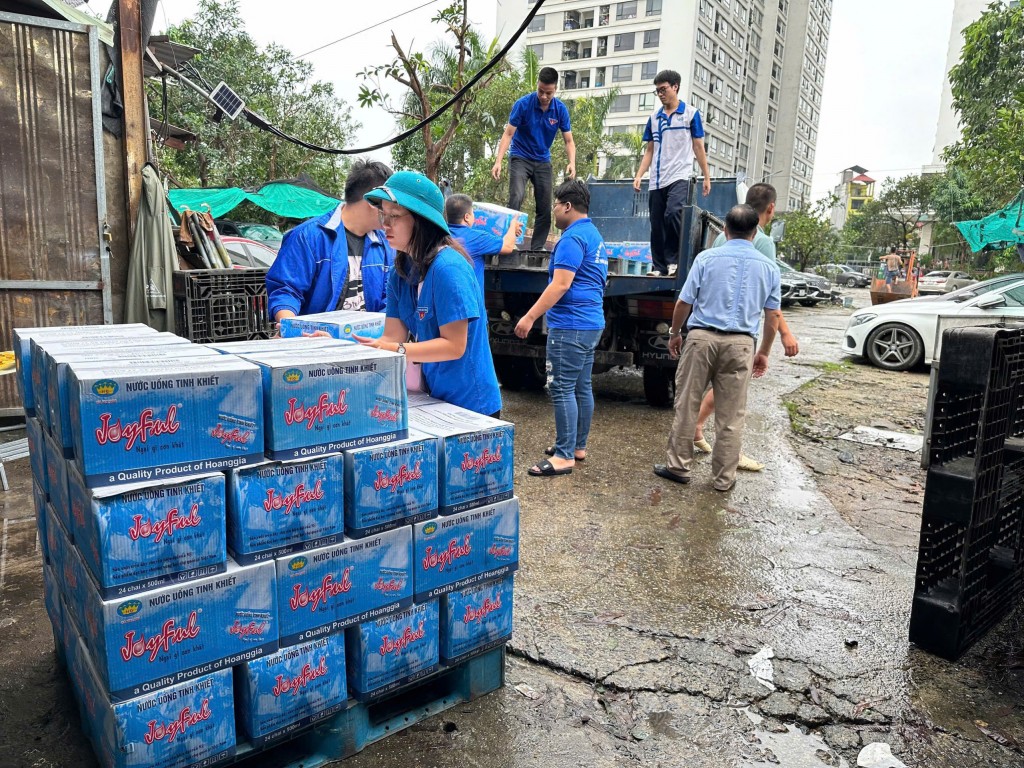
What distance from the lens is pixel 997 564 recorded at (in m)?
3.07

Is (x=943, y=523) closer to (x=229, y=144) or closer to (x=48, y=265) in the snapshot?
(x=48, y=265)

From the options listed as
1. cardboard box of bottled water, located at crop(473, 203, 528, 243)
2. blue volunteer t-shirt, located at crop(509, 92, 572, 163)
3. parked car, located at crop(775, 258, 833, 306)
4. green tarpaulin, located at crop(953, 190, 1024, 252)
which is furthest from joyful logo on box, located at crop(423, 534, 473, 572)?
parked car, located at crop(775, 258, 833, 306)

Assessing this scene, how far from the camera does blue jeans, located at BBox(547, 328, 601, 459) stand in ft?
15.7

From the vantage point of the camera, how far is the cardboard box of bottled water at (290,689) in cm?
195

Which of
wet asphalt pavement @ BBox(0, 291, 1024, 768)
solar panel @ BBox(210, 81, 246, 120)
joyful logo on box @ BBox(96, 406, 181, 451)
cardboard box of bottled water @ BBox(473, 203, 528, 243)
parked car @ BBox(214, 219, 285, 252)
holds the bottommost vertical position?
wet asphalt pavement @ BBox(0, 291, 1024, 768)

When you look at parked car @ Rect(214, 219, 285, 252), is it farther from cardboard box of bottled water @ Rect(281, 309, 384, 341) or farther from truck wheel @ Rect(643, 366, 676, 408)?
cardboard box of bottled water @ Rect(281, 309, 384, 341)

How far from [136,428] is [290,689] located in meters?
0.86

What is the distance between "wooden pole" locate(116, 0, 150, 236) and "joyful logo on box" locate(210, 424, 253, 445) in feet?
16.2

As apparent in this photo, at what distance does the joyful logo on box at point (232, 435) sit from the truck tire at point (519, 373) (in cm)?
571

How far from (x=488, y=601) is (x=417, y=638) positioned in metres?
0.29

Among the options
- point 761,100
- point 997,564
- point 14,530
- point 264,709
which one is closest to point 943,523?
point 997,564

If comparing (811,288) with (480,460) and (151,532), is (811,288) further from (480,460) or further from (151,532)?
(151,532)

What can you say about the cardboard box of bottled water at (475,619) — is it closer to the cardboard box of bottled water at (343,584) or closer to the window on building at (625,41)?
the cardboard box of bottled water at (343,584)

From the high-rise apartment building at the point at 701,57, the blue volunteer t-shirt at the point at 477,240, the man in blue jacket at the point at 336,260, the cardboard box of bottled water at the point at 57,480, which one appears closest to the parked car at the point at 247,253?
the blue volunteer t-shirt at the point at 477,240
